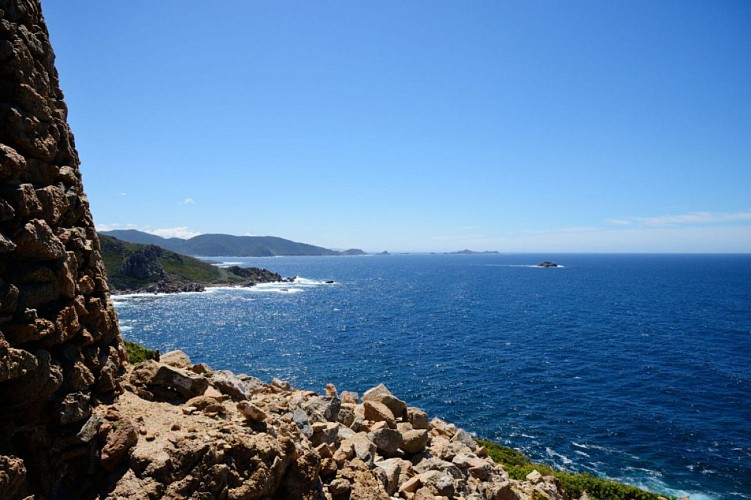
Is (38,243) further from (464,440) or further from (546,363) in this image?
(546,363)

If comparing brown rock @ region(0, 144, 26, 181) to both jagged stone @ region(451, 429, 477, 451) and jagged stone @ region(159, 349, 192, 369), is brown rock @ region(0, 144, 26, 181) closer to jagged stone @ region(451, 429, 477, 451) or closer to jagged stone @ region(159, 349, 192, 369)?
jagged stone @ region(159, 349, 192, 369)

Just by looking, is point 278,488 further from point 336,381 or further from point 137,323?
point 137,323

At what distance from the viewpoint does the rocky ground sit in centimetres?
1173

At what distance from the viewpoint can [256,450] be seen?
43.8 feet

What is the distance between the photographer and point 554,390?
5838cm

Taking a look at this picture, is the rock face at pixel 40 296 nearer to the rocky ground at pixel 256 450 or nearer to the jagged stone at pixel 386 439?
the rocky ground at pixel 256 450

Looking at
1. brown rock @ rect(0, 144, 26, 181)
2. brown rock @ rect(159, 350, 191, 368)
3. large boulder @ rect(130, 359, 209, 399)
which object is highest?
brown rock @ rect(0, 144, 26, 181)

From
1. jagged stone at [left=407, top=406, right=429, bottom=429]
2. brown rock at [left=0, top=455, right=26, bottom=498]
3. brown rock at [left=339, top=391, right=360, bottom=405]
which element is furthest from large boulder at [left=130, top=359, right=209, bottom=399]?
jagged stone at [left=407, top=406, right=429, bottom=429]

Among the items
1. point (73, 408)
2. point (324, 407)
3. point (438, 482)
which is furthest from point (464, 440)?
point (73, 408)

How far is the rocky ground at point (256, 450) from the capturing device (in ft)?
38.5

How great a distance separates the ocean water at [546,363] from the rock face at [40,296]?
135 feet

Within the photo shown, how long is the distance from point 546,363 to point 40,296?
235ft

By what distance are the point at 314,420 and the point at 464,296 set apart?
143361mm

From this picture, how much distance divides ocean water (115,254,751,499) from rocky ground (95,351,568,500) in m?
26.0
